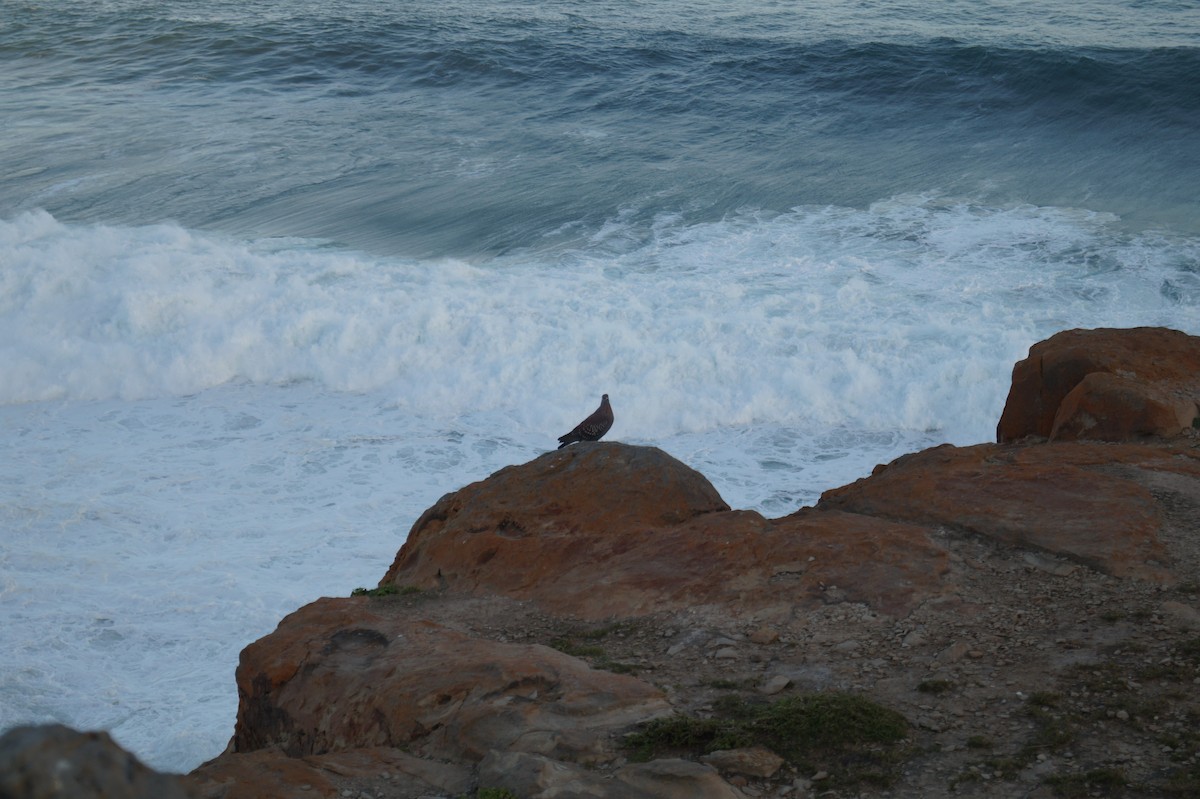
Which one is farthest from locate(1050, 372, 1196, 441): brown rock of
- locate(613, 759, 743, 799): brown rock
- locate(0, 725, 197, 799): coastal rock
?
locate(0, 725, 197, 799): coastal rock

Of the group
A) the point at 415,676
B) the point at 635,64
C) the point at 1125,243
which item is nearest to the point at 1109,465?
the point at 415,676

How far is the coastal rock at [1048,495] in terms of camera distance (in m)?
6.11

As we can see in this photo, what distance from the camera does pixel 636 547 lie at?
662 centimetres

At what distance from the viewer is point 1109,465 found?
6.99 m

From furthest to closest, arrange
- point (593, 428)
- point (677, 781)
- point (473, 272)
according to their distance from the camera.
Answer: point (473, 272)
point (593, 428)
point (677, 781)

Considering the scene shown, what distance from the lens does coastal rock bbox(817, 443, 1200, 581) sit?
6.11 meters

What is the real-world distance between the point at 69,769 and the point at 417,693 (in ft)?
10.2

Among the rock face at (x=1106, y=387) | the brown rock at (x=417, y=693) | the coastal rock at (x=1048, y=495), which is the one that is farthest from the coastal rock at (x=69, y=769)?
the rock face at (x=1106, y=387)

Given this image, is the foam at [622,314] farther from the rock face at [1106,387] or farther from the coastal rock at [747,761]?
the coastal rock at [747,761]

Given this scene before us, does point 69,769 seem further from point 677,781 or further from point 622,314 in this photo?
point 622,314

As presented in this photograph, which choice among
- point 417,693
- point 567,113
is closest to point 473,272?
point 567,113

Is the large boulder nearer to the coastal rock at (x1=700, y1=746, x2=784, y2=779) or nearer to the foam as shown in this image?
the coastal rock at (x1=700, y1=746, x2=784, y2=779)

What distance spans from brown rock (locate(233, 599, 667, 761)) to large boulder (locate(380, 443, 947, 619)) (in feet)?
2.93

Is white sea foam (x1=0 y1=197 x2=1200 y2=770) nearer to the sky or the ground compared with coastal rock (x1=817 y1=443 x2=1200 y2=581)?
nearer to the ground
